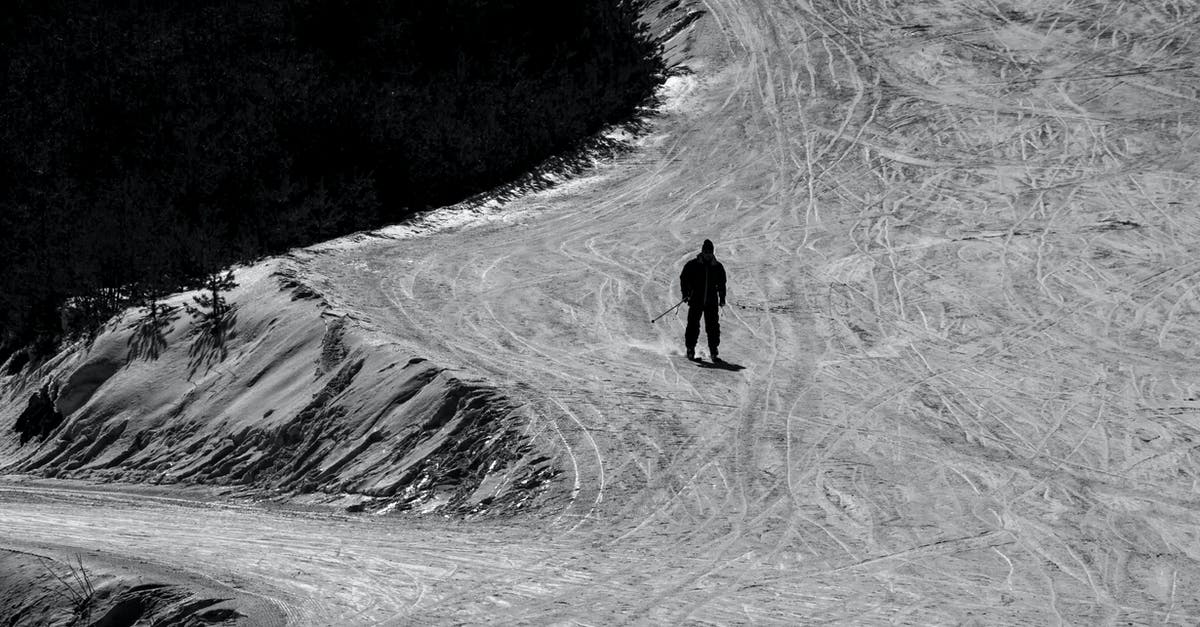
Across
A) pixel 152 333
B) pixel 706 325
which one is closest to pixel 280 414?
pixel 152 333

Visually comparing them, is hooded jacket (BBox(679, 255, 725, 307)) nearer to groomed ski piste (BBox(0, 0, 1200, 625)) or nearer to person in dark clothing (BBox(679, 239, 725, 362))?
person in dark clothing (BBox(679, 239, 725, 362))

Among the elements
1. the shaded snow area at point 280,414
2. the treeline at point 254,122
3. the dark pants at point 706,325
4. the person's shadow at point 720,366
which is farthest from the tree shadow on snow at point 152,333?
the person's shadow at point 720,366

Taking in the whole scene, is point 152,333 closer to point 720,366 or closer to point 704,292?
point 704,292

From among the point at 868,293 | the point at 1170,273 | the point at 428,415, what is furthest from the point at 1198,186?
the point at 428,415

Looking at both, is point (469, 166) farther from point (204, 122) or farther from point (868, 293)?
A: point (868, 293)

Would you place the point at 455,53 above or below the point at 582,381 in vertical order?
above

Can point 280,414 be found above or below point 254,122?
below

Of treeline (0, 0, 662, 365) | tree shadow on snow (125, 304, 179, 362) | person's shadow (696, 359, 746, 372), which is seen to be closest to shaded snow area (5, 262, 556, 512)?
tree shadow on snow (125, 304, 179, 362)
